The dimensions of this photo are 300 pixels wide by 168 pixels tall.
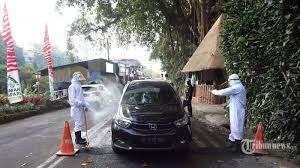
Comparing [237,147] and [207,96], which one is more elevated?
[207,96]

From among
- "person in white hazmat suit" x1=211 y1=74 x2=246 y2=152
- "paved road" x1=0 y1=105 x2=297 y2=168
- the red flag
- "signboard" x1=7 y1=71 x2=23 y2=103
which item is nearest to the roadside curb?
"signboard" x1=7 y1=71 x2=23 y2=103

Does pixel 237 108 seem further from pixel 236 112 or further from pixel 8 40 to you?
pixel 8 40

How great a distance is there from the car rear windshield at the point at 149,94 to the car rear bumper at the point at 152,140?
4.18 ft

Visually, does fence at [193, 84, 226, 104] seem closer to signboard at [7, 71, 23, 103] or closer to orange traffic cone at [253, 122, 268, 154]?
signboard at [7, 71, 23, 103]

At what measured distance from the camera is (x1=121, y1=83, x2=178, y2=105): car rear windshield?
980 cm

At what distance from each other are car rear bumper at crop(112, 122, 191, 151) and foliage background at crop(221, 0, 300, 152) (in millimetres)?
2083

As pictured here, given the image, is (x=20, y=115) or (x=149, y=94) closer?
(x=149, y=94)

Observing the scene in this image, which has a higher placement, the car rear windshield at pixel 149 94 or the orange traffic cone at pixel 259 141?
the car rear windshield at pixel 149 94

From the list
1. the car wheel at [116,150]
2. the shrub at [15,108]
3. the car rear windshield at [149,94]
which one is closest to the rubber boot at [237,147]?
the car rear windshield at [149,94]

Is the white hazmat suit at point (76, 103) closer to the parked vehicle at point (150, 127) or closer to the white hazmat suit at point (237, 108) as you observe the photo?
the parked vehicle at point (150, 127)

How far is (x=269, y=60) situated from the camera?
9.92 metres

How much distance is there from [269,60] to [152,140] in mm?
3629

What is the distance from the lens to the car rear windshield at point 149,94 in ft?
32.1

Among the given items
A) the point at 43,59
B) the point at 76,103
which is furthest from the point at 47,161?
the point at 43,59
